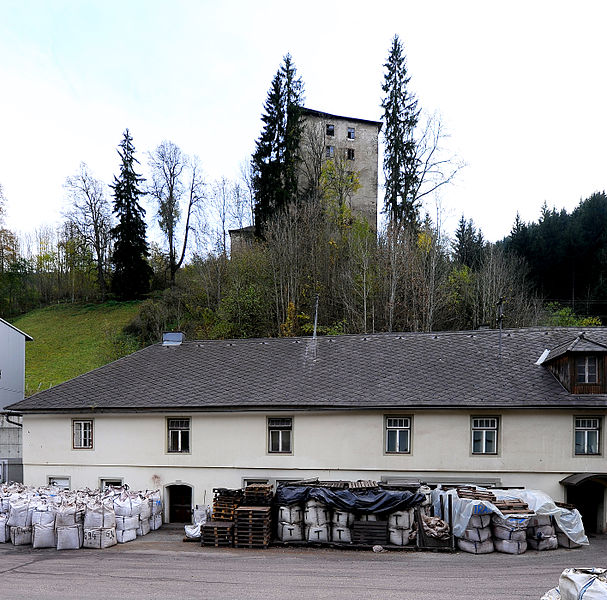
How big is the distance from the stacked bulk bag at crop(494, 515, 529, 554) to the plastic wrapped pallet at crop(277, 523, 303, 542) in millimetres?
5914

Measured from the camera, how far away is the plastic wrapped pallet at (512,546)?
639 inches

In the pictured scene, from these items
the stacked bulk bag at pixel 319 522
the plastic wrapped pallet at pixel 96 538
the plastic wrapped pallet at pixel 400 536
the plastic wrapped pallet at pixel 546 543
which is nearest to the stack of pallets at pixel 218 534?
the stacked bulk bag at pixel 319 522

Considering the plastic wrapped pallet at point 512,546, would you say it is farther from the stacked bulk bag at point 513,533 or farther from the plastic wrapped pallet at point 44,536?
the plastic wrapped pallet at point 44,536

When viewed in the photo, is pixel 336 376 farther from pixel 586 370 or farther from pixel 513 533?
pixel 586 370

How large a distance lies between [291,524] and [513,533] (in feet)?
21.5

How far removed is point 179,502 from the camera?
854 inches

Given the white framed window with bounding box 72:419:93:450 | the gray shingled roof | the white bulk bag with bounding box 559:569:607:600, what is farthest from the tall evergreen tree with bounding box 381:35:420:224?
the white bulk bag with bounding box 559:569:607:600

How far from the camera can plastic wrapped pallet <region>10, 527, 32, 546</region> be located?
17547mm

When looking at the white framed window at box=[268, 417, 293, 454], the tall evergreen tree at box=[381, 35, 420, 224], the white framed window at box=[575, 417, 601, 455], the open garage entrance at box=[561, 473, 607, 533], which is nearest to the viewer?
the open garage entrance at box=[561, 473, 607, 533]

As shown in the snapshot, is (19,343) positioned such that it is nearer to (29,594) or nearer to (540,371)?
(29,594)

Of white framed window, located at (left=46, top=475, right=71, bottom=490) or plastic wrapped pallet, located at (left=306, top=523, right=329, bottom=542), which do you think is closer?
plastic wrapped pallet, located at (left=306, top=523, right=329, bottom=542)

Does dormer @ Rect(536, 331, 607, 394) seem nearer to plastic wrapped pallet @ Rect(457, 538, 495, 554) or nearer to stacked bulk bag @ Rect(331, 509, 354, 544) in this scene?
plastic wrapped pallet @ Rect(457, 538, 495, 554)

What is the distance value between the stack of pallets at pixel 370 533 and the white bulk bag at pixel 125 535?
7.22m

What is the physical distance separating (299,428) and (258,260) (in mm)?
18093
